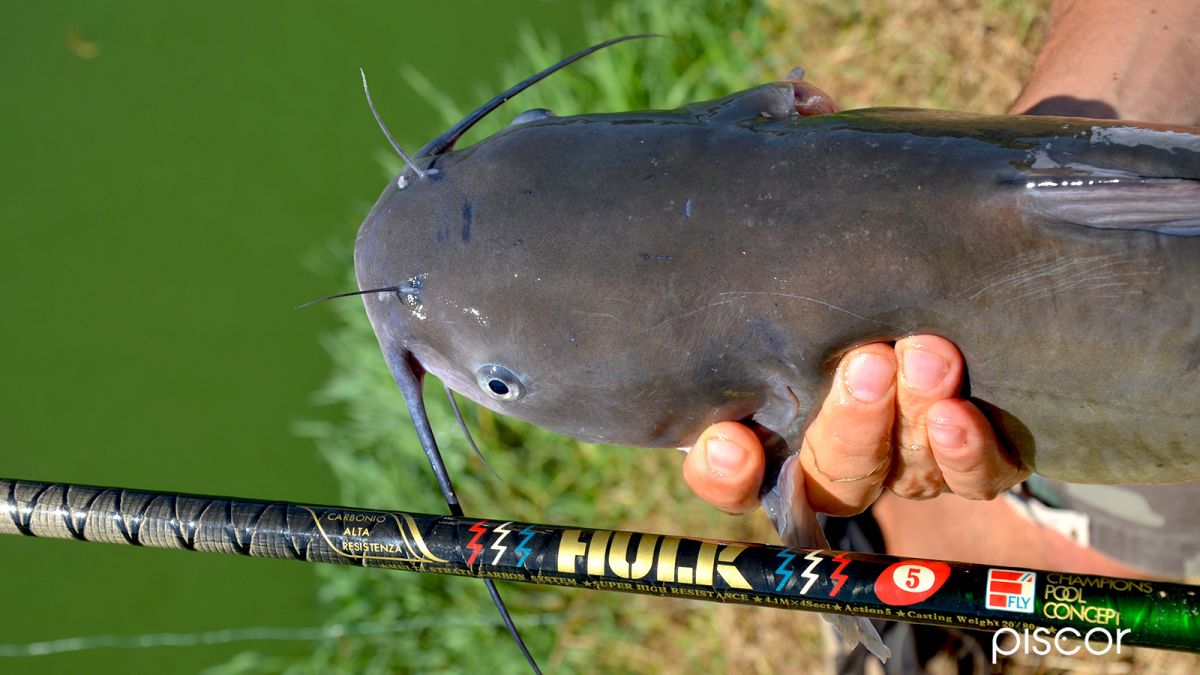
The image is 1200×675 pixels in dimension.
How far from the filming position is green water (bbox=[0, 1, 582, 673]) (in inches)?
155

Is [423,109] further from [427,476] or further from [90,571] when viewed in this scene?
[90,571]

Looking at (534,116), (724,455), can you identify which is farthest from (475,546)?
(534,116)

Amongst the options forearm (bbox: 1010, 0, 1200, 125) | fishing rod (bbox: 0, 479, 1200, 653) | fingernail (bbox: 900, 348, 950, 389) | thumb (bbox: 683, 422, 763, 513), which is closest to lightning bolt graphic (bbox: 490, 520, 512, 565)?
fishing rod (bbox: 0, 479, 1200, 653)

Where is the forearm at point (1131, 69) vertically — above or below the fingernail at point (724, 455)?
above

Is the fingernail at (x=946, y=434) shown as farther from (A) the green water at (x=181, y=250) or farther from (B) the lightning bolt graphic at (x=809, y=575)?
(A) the green water at (x=181, y=250)

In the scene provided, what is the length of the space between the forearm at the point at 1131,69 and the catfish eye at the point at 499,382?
1231mm

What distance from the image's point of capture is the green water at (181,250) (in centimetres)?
395

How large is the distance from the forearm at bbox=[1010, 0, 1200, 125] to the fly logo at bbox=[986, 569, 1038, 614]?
42.8 inches

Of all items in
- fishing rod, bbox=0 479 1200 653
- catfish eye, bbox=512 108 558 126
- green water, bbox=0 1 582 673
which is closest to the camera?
fishing rod, bbox=0 479 1200 653

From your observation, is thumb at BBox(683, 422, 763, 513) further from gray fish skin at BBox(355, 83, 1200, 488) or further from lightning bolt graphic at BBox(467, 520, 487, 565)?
lightning bolt graphic at BBox(467, 520, 487, 565)

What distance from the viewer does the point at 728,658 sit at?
9.87ft

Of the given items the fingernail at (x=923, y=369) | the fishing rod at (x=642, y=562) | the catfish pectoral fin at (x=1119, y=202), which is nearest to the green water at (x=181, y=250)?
the fishing rod at (x=642, y=562)

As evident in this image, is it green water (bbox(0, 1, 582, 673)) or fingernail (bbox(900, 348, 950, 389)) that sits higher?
fingernail (bbox(900, 348, 950, 389))

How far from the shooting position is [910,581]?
52.9 inches
